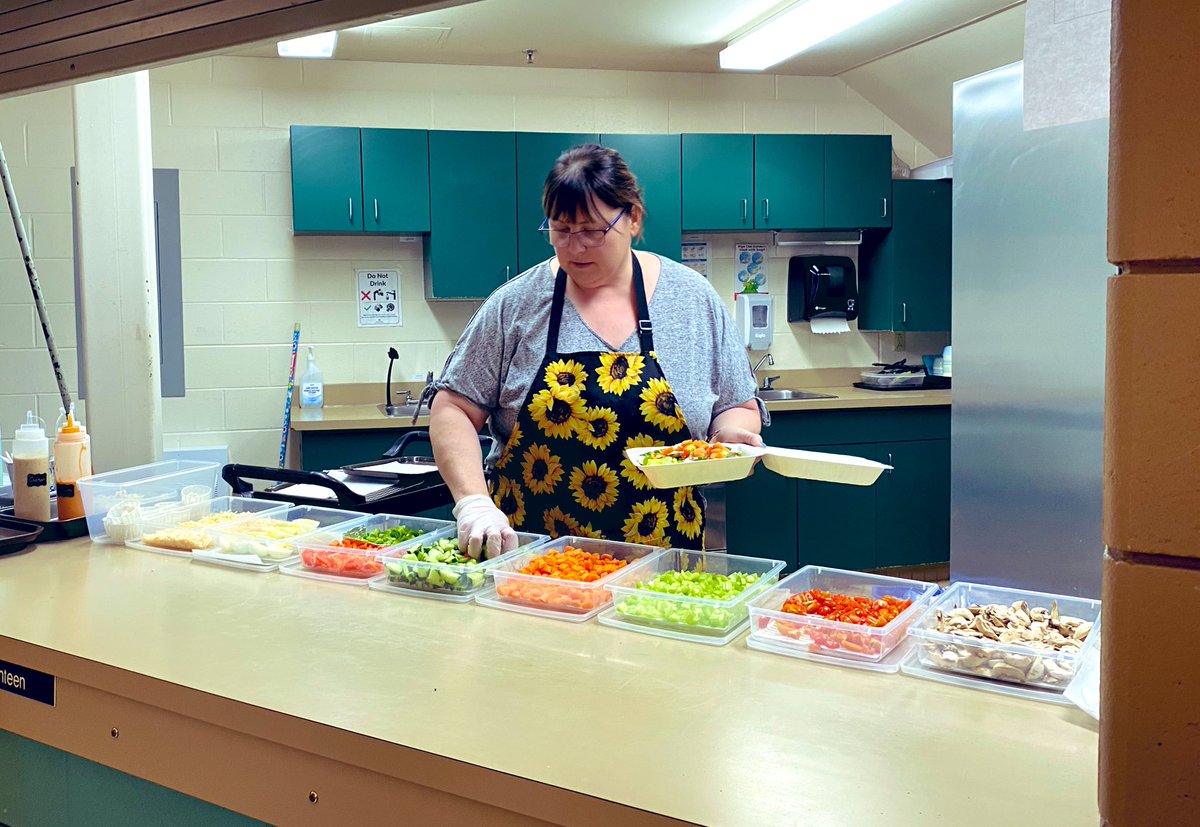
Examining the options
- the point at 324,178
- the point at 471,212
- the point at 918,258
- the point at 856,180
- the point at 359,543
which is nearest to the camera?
the point at 359,543

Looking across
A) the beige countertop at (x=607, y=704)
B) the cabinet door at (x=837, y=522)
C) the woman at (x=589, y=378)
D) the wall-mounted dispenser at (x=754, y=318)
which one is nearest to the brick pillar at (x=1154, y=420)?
the beige countertop at (x=607, y=704)

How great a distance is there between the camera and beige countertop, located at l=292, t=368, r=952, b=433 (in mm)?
4578

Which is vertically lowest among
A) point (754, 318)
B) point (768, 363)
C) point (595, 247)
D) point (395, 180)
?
point (768, 363)

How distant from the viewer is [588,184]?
7.91 ft

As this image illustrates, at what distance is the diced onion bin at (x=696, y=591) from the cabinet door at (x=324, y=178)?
3.44 metres

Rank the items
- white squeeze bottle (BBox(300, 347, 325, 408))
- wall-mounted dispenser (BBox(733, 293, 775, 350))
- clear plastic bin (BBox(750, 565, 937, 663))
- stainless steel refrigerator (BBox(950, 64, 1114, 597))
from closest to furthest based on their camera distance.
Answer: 1. clear plastic bin (BBox(750, 565, 937, 663))
2. stainless steel refrigerator (BBox(950, 64, 1114, 597))
3. white squeeze bottle (BBox(300, 347, 325, 408))
4. wall-mounted dispenser (BBox(733, 293, 775, 350))

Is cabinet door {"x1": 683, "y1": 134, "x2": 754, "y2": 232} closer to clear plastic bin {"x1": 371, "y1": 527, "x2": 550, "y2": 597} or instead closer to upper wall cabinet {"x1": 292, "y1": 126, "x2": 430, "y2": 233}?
upper wall cabinet {"x1": 292, "y1": 126, "x2": 430, "y2": 233}

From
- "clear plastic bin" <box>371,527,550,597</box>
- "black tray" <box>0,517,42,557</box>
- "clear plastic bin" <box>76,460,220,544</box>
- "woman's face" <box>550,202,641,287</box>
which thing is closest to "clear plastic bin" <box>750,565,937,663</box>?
"clear plastic bin" <box>371,527,550,597</box>

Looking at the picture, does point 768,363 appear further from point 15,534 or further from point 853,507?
point 15,534

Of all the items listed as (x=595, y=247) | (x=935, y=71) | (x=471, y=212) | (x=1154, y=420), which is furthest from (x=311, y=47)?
(x=1154, y=420)

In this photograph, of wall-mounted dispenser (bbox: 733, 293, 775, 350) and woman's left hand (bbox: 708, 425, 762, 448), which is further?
wall-mounted dispenser (bbox: 733, 293, 775, 350)

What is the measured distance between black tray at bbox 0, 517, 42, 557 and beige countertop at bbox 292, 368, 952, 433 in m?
2.19

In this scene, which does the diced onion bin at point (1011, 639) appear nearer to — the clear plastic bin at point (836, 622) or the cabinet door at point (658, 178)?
the clear plastic bin at point (836, 622)

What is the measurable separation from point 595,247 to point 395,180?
2.69 m
